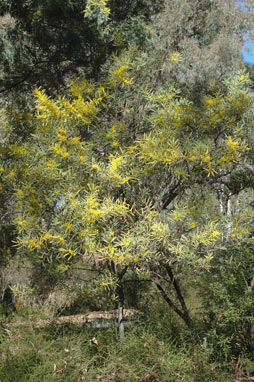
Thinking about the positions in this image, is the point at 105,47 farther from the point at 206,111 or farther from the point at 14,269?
the point at 14,269

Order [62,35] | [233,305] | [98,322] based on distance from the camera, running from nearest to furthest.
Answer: [233,305], [98,322], [62,35]

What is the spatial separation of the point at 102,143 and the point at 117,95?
589mm

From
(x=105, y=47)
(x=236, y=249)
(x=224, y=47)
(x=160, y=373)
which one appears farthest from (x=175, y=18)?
(x=160, y=373)

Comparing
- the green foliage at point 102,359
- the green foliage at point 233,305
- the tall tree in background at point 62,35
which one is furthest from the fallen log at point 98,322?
the tall tree in background at point 62,35

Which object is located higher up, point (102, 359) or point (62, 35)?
point (62, 35)

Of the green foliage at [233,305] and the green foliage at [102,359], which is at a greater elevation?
the green foliage at [233,305]

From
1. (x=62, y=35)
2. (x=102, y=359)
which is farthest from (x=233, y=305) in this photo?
(x=62, y=35)

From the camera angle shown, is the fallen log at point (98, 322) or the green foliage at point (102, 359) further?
the fallen log at point (98, 322)

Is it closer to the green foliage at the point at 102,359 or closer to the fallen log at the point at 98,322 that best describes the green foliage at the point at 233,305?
the green foliage at the point at 102,359

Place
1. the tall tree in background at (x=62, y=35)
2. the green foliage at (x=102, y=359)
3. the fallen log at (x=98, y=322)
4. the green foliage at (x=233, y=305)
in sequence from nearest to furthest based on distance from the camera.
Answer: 1. the green foliage at (x=102, y=359)
2. the green foliage at (x=233, y=305)
3. the fallen log at (x=98, y=322)
4. the tall tree in background at (x=62, y=35)

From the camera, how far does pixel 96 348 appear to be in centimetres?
438

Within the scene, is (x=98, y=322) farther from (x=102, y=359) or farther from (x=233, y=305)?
(x=233, y=305)

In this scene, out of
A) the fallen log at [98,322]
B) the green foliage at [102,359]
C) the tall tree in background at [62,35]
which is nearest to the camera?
the green foliage at [102,359]

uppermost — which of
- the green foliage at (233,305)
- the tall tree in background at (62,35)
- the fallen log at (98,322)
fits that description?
the tall tree in background at (62,35)
